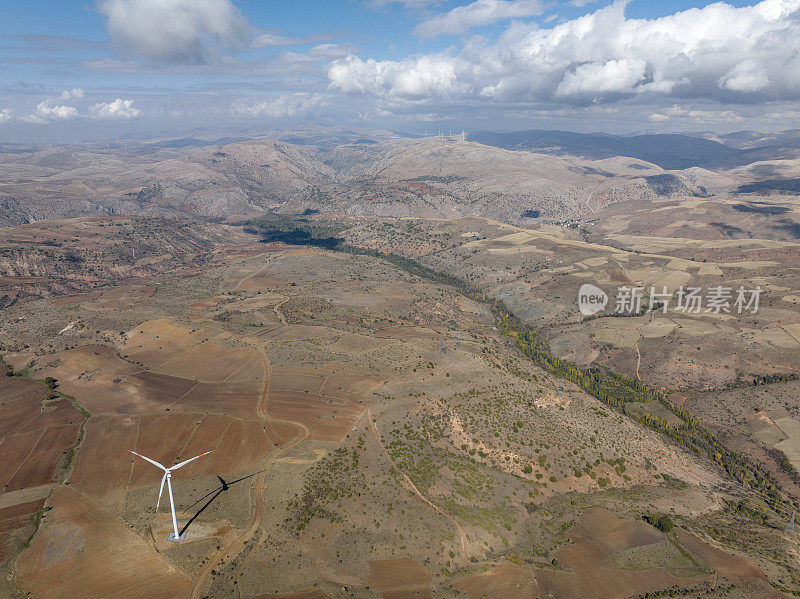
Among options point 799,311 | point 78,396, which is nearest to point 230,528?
point 78,396

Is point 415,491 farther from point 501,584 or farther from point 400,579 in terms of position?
point 501,584

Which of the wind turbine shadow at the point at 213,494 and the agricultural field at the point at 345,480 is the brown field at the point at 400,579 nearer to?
the agricultural field at the point at 345,480

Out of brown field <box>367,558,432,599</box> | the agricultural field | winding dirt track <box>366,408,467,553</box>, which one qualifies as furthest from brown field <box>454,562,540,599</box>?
winding dirt track <box>366,408,467,553</box>

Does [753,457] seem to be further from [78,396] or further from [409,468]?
[78,396]

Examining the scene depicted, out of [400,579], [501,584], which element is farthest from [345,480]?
[501,584]

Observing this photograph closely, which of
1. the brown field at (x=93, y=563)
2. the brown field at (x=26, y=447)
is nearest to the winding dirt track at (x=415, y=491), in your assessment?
the brown field at (x=93, y=563)

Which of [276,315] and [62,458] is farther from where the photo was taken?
[276,315]
